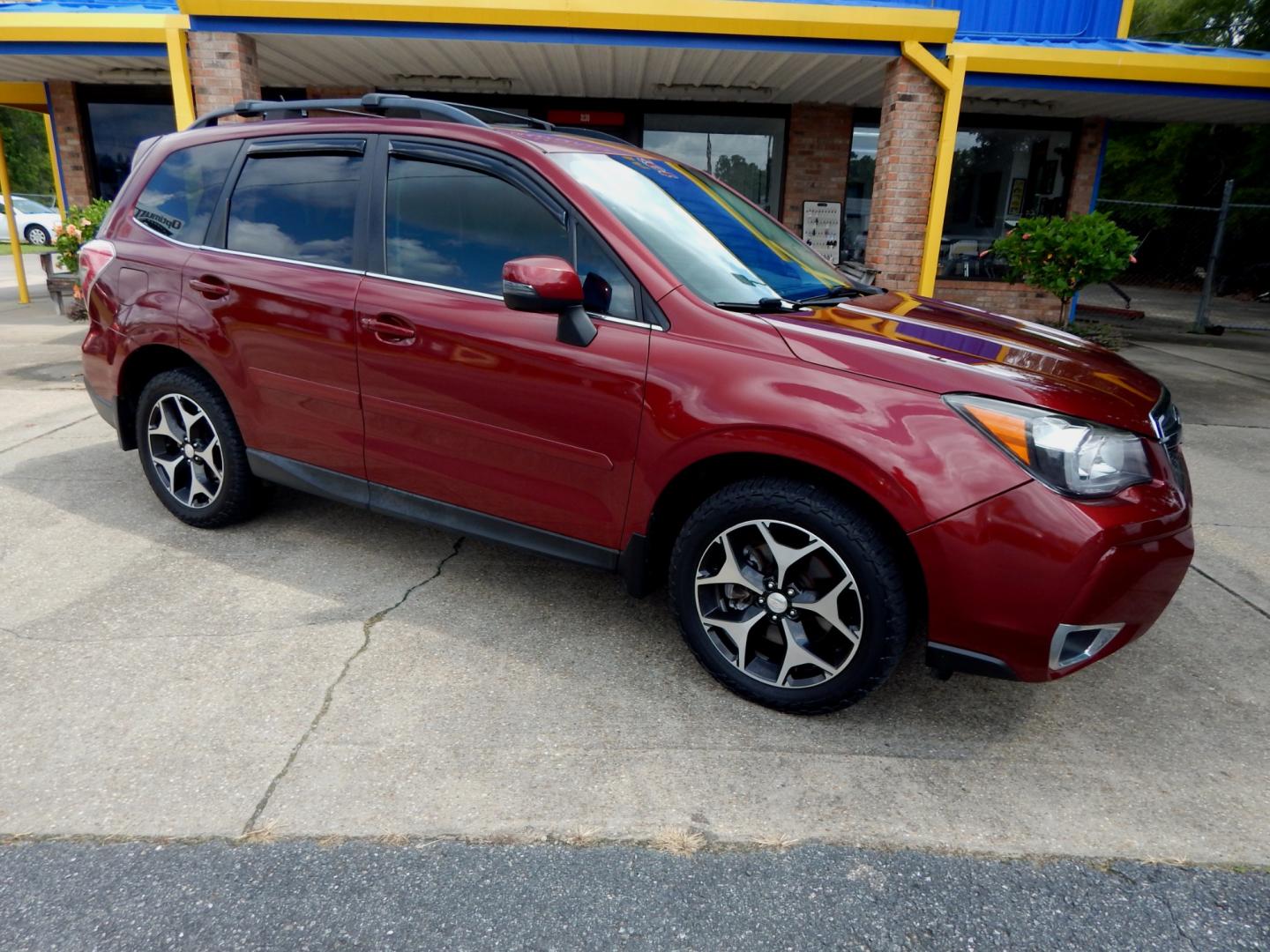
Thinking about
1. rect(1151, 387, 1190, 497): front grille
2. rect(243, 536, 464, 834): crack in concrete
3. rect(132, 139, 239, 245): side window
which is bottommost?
rect(243, 536, 464, 834): crack in concrete

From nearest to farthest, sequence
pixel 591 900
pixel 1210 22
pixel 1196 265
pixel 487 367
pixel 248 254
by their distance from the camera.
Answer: pixel 591 900 → pixel 487 367 → pixel 248 254 → pixel 1196 265 → pixel 1210 22

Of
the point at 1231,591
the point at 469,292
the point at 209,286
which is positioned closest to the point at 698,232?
the point at 469,292

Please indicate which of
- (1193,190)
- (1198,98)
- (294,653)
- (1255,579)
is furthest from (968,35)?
(1193,190)

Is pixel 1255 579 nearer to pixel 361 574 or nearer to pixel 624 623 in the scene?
pixel 624 623

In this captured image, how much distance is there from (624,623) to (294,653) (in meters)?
1.24

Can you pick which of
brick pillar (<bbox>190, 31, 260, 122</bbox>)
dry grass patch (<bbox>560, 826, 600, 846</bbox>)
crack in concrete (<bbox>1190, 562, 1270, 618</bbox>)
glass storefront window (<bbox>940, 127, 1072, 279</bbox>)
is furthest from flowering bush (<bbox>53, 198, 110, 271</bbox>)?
glass storefront window (<bbox>940, 127, 1072, 279</bbox>)

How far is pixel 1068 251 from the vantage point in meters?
9.23

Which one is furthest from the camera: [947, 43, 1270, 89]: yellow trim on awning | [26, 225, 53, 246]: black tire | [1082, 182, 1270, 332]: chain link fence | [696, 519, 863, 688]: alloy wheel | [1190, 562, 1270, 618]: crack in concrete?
[26, 225, 53, 246]: black tire

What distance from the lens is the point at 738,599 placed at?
9.36 ft

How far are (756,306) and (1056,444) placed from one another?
1.03 meters

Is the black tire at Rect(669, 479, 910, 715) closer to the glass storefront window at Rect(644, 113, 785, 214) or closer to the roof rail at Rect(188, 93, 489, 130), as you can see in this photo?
the roof rail at Rect(188, 93, 489, 130)

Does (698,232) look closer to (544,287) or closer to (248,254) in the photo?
(544,287)

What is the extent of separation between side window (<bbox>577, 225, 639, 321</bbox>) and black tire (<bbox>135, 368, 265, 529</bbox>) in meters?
1.96

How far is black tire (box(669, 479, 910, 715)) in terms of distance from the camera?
2.52 meters
